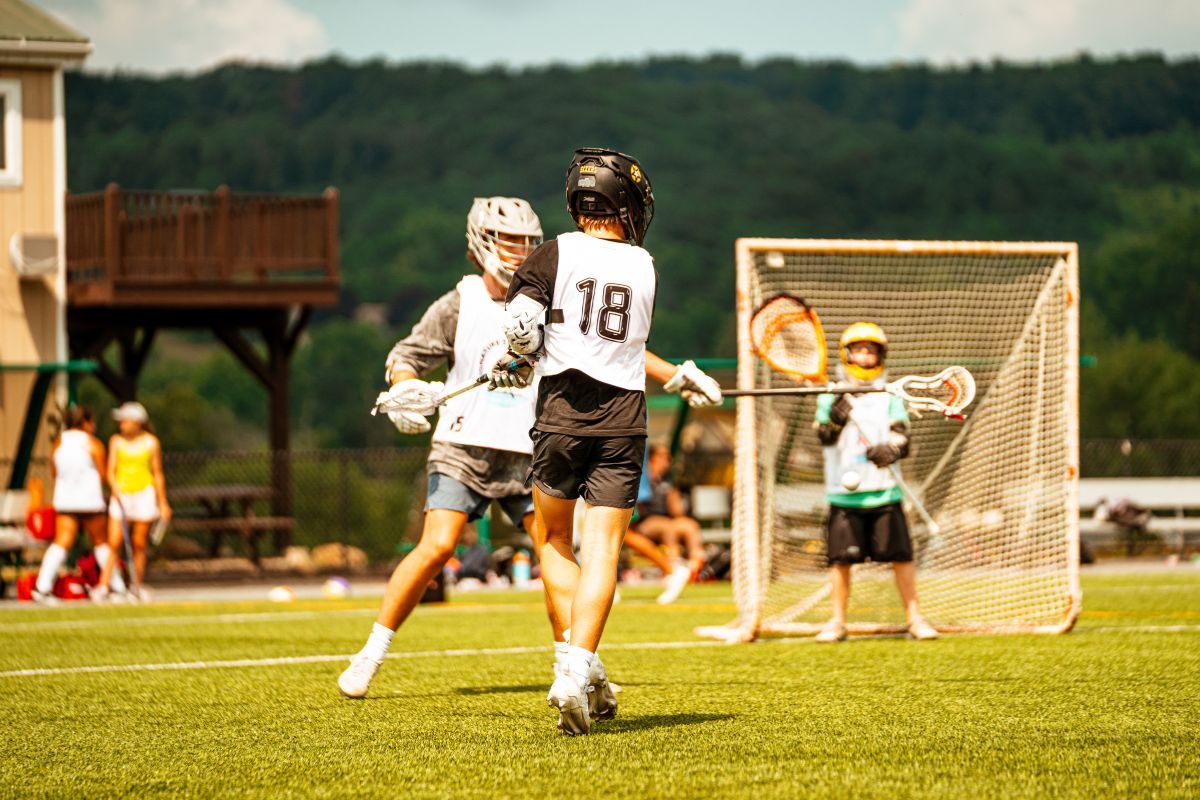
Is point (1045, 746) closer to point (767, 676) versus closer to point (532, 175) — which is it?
point (767, 676)

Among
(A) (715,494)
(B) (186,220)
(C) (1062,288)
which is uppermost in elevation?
(B) (186,220)

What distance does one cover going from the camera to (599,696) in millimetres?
5574

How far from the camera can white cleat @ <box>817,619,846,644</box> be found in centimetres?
905

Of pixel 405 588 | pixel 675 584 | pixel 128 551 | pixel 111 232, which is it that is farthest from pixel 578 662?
pixel 111 232

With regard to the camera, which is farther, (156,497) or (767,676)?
(156,497)

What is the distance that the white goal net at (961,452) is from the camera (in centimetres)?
951

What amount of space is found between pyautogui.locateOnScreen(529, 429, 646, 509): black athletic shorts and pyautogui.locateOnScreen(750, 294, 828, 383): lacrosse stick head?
3.30 meters

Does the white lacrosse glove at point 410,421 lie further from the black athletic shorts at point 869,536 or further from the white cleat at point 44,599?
the white cleat at point 44,599

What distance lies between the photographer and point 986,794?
431 centimetres

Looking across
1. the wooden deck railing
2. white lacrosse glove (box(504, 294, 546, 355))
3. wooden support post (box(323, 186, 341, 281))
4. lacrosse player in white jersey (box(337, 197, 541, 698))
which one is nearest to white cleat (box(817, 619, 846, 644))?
lacrosse player in white jersey (box(337, 197, 541, 698))

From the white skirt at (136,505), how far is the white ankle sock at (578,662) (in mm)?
11299

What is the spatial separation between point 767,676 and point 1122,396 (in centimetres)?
6580

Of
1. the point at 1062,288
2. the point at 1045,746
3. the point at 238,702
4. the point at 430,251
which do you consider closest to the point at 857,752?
the point at 1045,746

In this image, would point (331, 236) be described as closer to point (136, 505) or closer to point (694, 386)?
point (136, 505)
